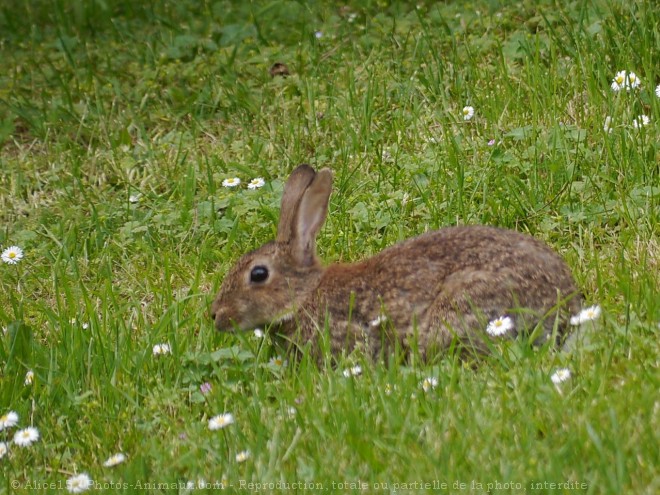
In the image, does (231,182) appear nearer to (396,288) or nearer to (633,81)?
(396,288)

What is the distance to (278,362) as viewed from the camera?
542 cm

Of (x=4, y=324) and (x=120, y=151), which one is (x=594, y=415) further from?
(x=120, y=151)

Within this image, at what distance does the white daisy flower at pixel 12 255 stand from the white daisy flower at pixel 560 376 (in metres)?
3.53

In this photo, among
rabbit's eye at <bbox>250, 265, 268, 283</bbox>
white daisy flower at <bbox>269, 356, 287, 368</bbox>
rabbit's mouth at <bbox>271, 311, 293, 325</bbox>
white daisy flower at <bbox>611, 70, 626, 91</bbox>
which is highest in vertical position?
white daisy flower at <bbox>611, 70, 626, 91</bbox>

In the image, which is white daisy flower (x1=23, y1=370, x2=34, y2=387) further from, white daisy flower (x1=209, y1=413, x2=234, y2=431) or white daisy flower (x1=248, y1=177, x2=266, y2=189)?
white daisy flower (x1=248, y1=177, x2=266, y2=189)

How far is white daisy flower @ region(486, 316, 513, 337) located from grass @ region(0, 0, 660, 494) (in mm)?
206

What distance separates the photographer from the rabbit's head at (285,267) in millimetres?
5805

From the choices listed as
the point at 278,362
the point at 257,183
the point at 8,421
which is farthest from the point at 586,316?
the point at 257,183

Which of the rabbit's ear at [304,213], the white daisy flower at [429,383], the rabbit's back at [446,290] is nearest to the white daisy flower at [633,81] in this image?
the rabbit's back at [446,290]

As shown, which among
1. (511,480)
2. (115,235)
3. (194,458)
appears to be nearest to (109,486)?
(194,458)

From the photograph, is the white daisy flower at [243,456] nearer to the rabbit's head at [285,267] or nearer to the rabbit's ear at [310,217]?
the rabbit's head at [285,267]

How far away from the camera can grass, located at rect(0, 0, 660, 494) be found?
4.29 metres

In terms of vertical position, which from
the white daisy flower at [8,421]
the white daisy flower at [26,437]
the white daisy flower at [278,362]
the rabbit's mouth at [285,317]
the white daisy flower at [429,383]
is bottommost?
the rabbit's mouth at [285,317]

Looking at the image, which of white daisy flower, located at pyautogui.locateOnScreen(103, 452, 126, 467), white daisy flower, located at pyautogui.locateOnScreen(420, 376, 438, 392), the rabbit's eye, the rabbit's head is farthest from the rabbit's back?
white daisy flower, located at pyautogui.locateOnScreen(103, 452, 126, 467)
